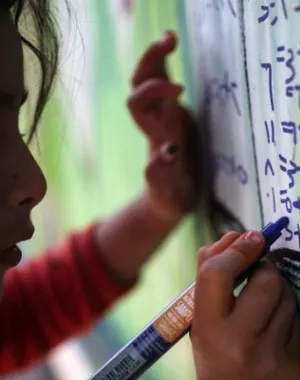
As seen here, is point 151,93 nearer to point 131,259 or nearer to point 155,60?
point 155,60

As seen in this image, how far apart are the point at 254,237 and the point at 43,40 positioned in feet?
0.81

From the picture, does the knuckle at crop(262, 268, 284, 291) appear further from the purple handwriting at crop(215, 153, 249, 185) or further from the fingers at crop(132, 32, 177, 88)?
the fingers at crop(132, 32, 177, 88)

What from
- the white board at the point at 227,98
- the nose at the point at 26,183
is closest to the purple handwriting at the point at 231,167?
the white board at the point at 227,98

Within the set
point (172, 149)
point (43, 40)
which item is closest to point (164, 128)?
point (172, 149)

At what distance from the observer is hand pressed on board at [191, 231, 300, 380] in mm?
292

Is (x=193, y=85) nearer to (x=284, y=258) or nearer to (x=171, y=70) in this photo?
(x=171, y=70)

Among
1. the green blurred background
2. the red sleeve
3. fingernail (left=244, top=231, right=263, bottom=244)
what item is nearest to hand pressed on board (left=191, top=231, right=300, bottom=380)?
fingernail (left=244, top=231, right=263, bottom=244)

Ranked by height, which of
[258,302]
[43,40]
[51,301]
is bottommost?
[51,301]

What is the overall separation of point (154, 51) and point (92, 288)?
0.64 feet

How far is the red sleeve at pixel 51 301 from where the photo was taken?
521 millimetres

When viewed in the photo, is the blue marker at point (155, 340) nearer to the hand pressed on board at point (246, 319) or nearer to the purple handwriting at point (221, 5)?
the hand pressed on board at point (246, 319)

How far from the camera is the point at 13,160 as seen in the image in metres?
0.37

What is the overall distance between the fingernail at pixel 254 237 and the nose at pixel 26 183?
14cm

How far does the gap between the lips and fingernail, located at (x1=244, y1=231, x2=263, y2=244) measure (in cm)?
16
